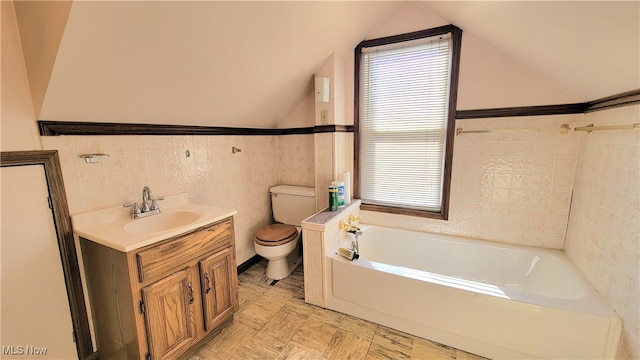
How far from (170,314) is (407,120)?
2.25 m

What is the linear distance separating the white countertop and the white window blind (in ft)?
4.83

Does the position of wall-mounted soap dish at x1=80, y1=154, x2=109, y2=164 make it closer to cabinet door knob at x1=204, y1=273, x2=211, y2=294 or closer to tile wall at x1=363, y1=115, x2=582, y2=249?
cabinet door knob at x1=204, y1=273, x2=211, y2=294

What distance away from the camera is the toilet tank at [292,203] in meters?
2.57

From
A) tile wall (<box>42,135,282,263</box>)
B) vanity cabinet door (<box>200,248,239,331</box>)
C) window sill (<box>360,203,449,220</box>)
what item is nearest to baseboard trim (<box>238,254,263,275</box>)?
tile wall (<box>42,135,282,263</box>)

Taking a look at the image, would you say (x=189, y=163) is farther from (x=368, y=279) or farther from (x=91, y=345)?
(x=368, y=279)

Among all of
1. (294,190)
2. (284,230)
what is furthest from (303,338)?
(294,190)

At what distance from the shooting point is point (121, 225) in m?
1.49

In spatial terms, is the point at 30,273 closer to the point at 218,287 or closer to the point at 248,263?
the point at 218,287

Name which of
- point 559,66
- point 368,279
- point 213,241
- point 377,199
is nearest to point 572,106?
point 559,66

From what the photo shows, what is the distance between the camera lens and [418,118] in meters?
2.27

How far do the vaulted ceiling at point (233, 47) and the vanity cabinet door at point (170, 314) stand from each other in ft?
3.34

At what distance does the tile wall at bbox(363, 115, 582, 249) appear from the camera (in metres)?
1.87

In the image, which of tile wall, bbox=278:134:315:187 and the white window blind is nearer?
the white window blind

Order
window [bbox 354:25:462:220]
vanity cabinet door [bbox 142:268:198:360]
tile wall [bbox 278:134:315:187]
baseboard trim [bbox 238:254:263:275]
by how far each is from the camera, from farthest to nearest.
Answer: tile wall [bbox 278:134:315:187], baseboard trim [bbox 238:254:263:275], window [bbox 354:25:462:220], vanity cabinet door [bbox 142:268:198:360]
